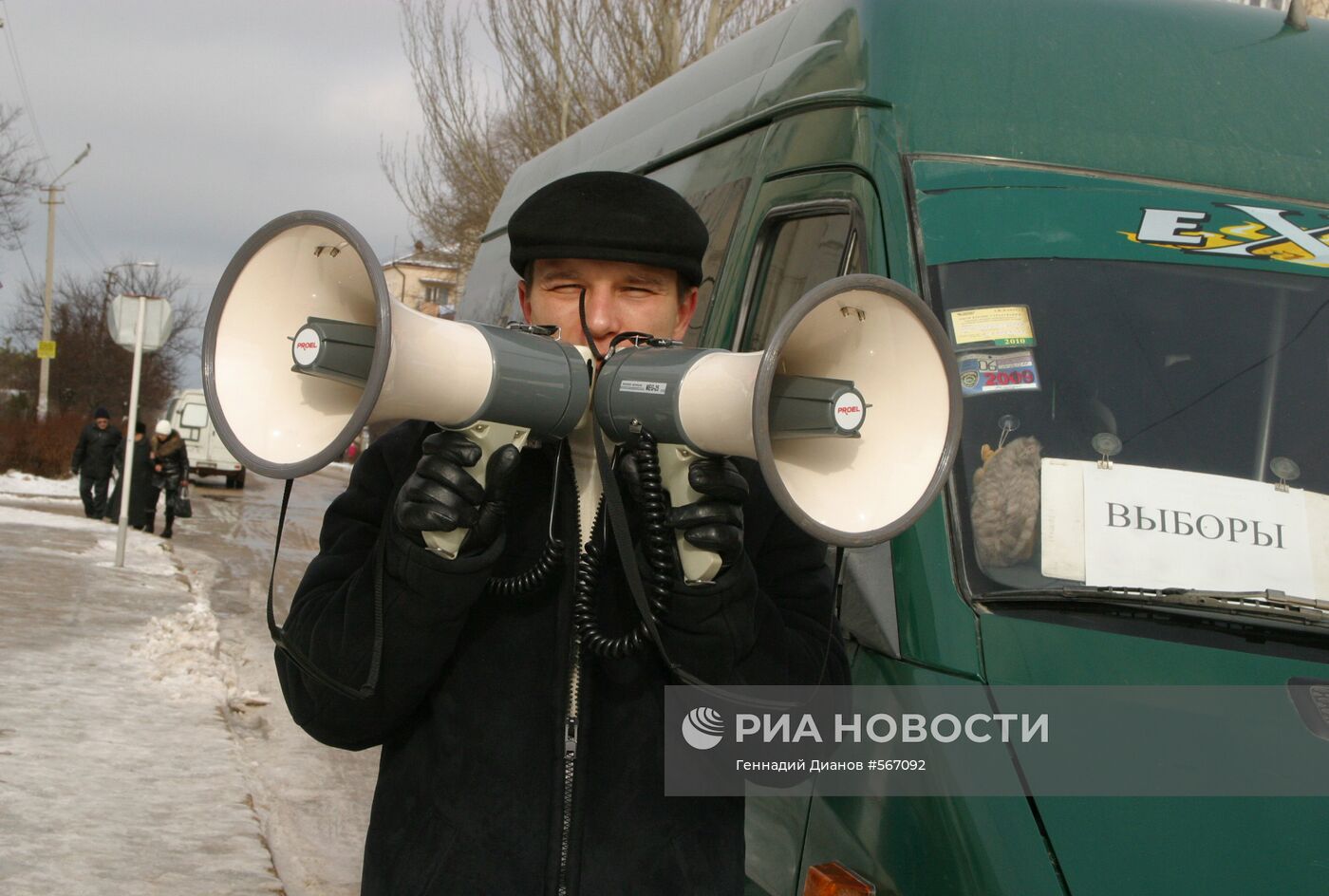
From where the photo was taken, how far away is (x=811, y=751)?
7.18 ft

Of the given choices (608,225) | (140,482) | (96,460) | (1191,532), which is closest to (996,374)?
(1191,532)

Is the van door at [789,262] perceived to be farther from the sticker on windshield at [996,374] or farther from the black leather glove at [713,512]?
the black leather glove at [713,512]

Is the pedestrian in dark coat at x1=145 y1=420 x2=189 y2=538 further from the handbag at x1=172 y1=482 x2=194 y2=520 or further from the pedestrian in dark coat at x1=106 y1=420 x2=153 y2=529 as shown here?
the handbag at x1=172 y1=482 x2=194 y2=520

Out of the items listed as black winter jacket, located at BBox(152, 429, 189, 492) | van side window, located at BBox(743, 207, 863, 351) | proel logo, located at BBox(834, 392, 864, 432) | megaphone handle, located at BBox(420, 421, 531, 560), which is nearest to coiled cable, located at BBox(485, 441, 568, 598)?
megaphone handle, located at BBox(420, 421, 531, 560)

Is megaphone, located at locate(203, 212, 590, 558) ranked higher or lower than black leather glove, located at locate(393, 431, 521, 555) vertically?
higher

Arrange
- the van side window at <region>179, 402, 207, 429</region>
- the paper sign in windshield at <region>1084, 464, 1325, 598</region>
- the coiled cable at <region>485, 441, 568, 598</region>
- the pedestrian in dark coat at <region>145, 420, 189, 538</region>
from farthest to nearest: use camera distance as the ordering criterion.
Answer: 1. the van side window at <region>179, 402, 207, 429</region>
2. the pedestrian in dark coat at <region>145, 420, 189, 538</region>
3. the paper sign in windshield at <region>1084, 464, 1325, 598</region>
4. the coiled cable at <region>485, 441, 568, 598</region>

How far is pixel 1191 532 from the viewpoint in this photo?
7.77 ft

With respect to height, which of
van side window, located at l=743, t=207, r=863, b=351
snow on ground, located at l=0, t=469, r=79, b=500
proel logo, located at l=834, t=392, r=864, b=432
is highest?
van side window, located at l=743, t=207, r=863, b=351

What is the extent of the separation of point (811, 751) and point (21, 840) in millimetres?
3511

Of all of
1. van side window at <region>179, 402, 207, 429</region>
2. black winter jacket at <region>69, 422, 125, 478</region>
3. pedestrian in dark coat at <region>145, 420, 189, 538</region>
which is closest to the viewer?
pedestrian in dark coat at <region>145, 420, 189, 538</region>

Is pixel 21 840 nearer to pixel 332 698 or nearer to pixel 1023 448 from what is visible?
pixel 332 698

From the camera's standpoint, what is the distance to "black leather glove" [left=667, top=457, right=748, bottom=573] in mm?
1772

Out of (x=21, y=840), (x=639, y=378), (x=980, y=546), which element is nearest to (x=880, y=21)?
(x=980, y=546)

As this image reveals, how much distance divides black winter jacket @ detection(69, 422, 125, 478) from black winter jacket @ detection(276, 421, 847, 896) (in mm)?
17422
